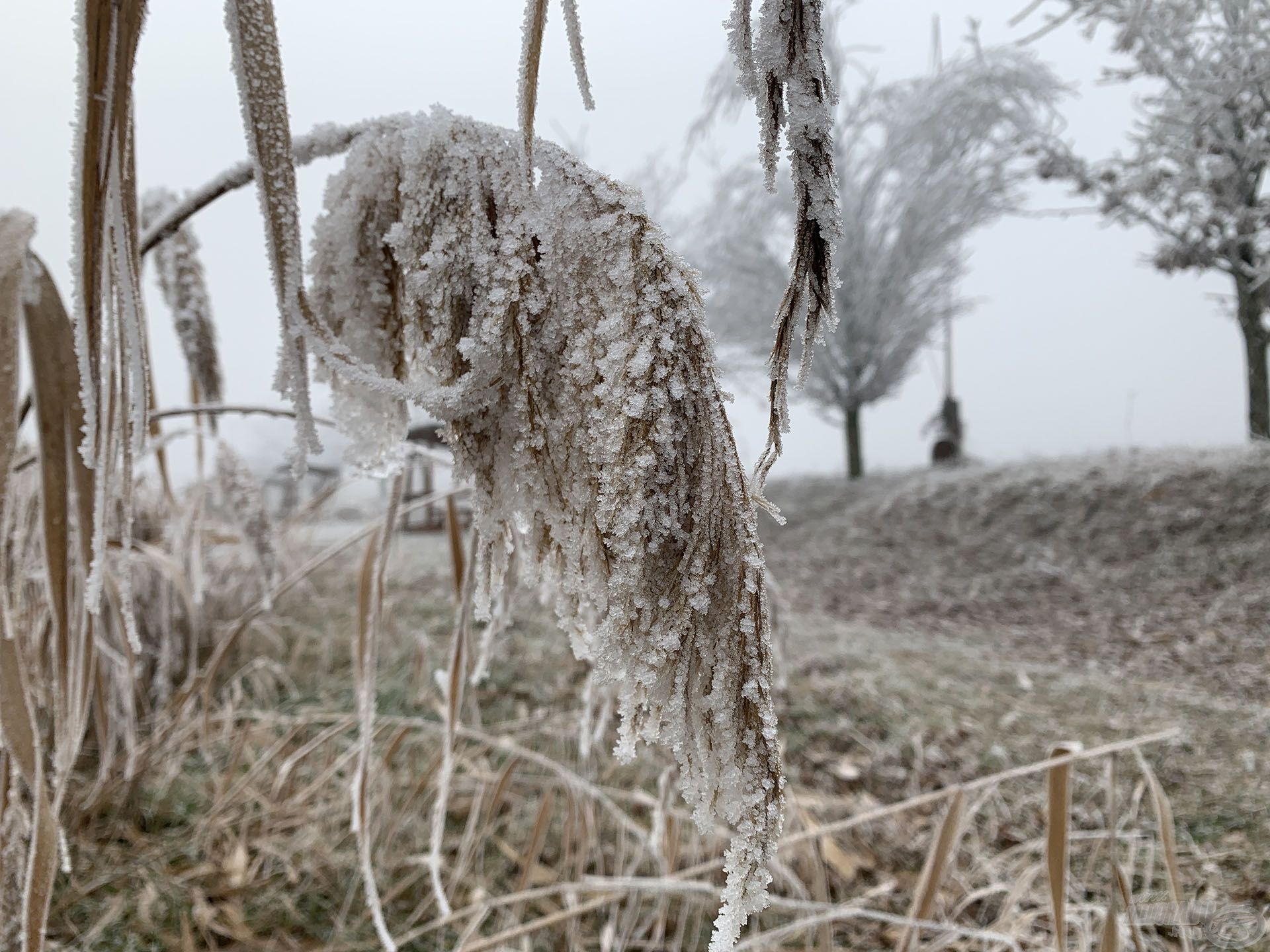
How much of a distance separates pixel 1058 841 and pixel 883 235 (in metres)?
5.34

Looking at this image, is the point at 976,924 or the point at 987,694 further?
the point at 987,694

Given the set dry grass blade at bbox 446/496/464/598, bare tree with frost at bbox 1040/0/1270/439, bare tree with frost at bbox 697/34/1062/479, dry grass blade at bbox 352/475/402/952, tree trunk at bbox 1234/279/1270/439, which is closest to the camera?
dry grass blade at bbox 352/475/402/952

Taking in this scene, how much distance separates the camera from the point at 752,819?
0.21m

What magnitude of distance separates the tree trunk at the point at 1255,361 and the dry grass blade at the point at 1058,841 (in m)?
2.96

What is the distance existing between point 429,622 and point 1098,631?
2.03 metres

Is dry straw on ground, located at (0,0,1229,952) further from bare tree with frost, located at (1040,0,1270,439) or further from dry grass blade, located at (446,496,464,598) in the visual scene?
bare tree with frost, located at (1040,0,1270,439)

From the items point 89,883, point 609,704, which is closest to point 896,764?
point 609,704

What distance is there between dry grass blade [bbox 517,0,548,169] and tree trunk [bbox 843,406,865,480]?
5548 millimetres

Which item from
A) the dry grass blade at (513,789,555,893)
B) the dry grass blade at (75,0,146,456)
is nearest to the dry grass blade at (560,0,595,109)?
the dry grass blade at (75,0,146,456)

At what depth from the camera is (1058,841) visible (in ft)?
1.53

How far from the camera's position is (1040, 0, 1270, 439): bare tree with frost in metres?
1.54

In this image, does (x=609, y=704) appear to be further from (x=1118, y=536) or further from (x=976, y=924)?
(x=1118, y=536)

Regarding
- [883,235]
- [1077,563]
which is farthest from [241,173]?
[883,235]

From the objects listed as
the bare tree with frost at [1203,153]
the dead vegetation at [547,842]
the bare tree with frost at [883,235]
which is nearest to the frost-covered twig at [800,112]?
the dead vegetation at [547,842]
